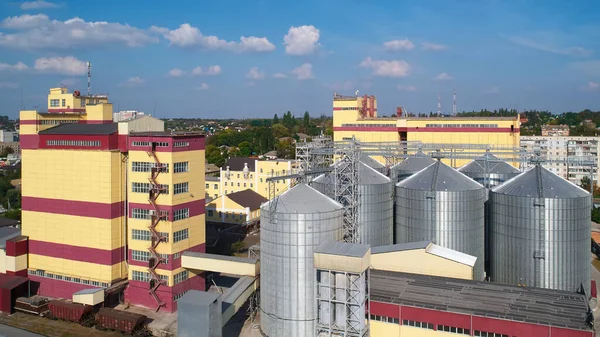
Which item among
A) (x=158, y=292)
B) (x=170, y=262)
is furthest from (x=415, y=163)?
(x=158, y=292)

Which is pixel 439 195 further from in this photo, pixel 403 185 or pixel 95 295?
pixel 95 295

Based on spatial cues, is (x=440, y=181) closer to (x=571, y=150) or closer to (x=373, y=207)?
(x=373, y=207)

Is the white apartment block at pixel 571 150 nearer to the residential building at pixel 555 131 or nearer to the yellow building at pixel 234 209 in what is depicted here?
the residential building at pixel 555 131

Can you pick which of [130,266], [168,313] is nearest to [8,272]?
[130,266]

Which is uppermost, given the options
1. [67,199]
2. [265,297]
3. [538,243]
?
[67,199]

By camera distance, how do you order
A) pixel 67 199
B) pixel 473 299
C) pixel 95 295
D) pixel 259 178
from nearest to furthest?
1. pixel 473 299
2. pixel 95 295
3. pixel 67 199
4. pixel 259 178

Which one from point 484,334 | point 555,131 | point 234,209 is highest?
point 555,131
